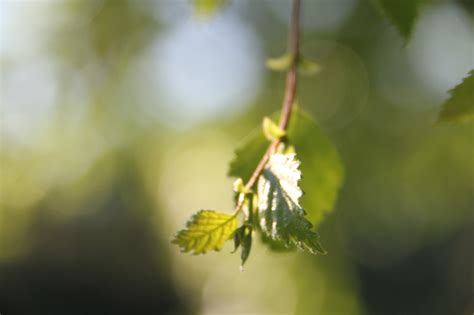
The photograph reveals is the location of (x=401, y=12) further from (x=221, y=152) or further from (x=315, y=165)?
(x=221, y=152)

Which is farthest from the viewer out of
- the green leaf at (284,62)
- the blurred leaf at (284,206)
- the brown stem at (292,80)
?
the green leaf at (284,62)

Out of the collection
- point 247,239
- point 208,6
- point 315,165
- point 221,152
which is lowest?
point 247,239

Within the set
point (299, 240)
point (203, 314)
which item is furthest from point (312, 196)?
point (203, 314)

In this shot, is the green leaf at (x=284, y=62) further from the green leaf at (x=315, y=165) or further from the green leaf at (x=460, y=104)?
the green leaf at (x=460, y=104)

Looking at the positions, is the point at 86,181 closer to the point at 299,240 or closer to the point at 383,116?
the point at 383,116

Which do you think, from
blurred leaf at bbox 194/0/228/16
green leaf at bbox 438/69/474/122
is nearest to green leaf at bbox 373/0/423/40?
green leaf at bbox 438/69/474/122

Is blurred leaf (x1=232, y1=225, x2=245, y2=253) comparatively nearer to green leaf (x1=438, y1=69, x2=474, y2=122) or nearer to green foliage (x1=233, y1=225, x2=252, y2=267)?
green foliage (x1=233, y1=225, x2=252, y2=267)

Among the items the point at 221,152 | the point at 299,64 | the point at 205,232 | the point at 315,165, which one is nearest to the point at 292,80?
the point at 299,64

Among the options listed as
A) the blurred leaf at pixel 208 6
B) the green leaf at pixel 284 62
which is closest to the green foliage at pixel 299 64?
the green leaf at pixel 284 62
